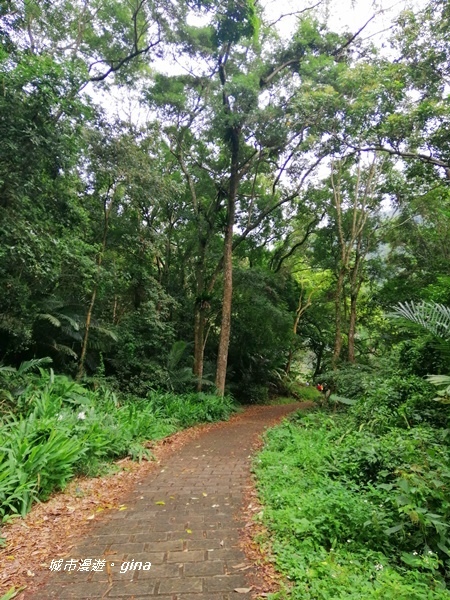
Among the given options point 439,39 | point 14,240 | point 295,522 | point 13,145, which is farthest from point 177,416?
point 439,39

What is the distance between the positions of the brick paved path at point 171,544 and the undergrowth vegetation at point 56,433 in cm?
77

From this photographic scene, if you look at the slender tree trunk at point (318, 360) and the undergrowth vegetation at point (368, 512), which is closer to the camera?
the undergrowth vegetation at point (368, 512)

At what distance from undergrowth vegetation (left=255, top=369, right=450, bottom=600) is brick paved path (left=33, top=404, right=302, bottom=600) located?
0.38 metres

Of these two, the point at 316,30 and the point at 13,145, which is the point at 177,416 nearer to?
the point at 13,145

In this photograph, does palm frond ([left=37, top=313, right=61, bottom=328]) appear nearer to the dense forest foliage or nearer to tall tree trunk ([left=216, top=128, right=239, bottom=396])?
the dense forest foliage

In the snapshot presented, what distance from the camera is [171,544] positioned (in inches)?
111

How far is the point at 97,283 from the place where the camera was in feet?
26.7

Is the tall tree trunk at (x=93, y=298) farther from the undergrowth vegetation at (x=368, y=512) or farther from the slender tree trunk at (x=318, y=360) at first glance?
the slender tree trunk at (x=318, y=360)

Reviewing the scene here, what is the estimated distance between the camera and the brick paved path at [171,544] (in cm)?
228

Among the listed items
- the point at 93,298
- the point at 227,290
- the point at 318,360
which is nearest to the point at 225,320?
the point at 227,290

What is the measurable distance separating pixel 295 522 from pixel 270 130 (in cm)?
978

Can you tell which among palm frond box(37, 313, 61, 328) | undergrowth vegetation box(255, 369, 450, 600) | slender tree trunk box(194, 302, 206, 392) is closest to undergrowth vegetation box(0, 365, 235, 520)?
palm frond box(37, 313, 61, 328)

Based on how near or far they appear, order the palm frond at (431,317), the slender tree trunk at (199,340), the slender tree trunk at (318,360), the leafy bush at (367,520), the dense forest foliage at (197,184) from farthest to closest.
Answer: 1. the slender tree trunk at (318,360)
2. the slender tree trunk at (199,340)
3. the dense forest foliage at (197,184)
4. the palm frond at (431,317)
5. the leafy bush at (367,520)

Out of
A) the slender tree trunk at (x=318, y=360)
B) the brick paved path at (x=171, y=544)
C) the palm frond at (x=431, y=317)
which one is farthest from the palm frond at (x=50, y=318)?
the slender tree trunk at (x=318, y=360)
